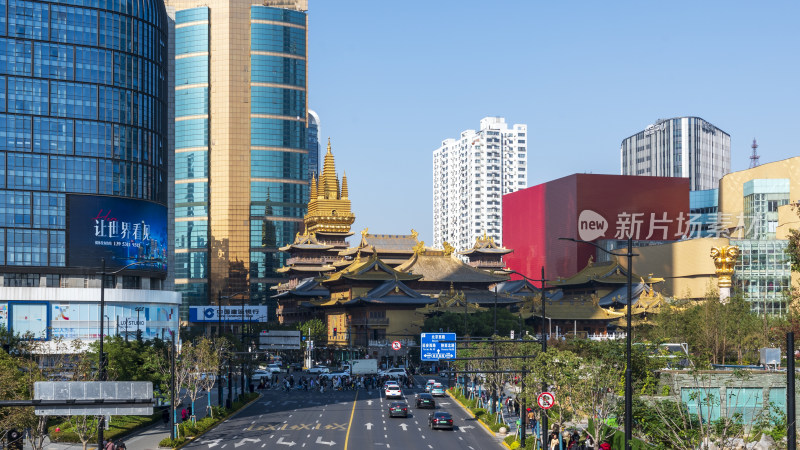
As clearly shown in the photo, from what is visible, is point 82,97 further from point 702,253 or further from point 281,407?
point 702,253

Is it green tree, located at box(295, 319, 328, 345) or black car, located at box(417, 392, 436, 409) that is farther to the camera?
green tree, located at box(295, 319, 328, 345)

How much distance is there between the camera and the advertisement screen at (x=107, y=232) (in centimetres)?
11388

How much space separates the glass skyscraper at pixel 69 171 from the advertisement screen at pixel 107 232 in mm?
109

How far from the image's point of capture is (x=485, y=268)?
189m

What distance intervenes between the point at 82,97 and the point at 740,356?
74039 mm

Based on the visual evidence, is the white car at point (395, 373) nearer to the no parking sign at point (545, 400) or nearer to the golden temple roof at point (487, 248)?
the golden temple roof at point (487, 248)

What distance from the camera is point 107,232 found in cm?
11475

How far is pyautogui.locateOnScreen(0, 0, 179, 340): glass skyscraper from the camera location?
114500 millimetres

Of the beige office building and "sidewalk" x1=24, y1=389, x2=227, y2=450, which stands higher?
the beige office building

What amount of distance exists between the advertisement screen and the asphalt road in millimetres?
29826

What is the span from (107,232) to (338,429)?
56624mm

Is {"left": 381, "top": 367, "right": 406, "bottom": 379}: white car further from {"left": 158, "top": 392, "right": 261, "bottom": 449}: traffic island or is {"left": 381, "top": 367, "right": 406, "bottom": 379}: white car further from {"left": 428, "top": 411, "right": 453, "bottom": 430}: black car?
{"left": 428, "top": 411, "right": 453, "bottom": 430}: black car

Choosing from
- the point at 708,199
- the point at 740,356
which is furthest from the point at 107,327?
the point at 708,199

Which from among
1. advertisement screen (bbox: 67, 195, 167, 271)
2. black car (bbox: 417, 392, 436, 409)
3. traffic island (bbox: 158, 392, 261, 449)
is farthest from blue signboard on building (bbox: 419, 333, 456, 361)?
advertisement screen (bbox: 67, 195, 167, 271)
